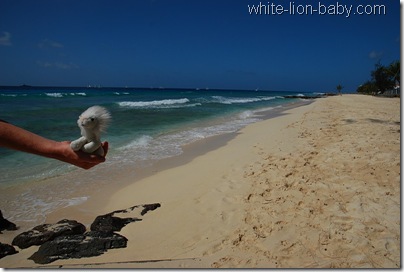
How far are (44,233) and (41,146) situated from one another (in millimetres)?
2580

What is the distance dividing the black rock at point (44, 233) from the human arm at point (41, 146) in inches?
96.1

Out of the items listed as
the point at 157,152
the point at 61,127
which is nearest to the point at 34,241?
the point at 157,152

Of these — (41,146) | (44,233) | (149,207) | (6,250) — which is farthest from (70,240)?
(41,146)

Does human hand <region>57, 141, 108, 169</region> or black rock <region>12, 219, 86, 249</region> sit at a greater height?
human hand <region>57, 141, 108, 169</region>

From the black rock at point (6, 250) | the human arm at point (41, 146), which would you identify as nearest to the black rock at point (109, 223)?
the black rock at point (6, 250)

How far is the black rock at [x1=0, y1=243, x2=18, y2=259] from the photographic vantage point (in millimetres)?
3060

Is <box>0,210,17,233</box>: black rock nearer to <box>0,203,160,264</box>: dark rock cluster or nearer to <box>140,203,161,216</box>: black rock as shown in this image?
<box>0,203,160,264</box>: dark rock cluster

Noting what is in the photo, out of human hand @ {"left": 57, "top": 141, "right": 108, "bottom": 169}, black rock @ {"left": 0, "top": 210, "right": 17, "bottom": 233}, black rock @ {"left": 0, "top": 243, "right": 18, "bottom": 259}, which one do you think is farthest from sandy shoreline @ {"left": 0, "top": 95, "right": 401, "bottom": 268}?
human hand @ {"left": 57, "top": 141, "right": 108, "bottom": 169}

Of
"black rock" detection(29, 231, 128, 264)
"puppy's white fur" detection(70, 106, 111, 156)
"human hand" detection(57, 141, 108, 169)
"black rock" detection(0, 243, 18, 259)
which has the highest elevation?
"puppy's white fur" detection(70, 106, 111, 156)

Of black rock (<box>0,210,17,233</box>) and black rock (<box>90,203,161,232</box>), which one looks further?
black rock (<box>0,210,17,233</box>)

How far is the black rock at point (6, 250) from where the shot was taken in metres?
3.06

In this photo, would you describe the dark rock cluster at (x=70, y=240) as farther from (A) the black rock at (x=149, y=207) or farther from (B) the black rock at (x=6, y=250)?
(A) the black rock at (x=149, y=207)

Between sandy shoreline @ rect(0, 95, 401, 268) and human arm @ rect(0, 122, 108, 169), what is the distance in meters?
1.79

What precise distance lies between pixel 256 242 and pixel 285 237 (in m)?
0.31
